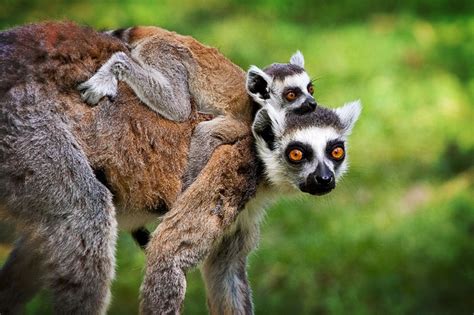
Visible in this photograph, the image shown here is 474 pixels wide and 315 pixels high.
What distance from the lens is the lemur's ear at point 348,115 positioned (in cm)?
681

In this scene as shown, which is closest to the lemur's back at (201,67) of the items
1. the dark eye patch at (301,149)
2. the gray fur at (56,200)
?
the dark eye patch at (301,149)

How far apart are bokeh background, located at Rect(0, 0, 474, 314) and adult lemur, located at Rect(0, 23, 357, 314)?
6.57ft

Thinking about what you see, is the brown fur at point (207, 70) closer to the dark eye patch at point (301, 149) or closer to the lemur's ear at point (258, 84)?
the lemur's ear at point (258, 84)

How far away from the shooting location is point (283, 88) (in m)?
7.17

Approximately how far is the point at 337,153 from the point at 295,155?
0.29 m

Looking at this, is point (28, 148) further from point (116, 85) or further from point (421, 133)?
point (421, 133)

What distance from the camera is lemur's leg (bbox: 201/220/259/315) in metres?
6.80

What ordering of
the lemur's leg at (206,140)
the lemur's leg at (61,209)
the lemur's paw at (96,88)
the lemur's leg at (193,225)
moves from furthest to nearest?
the lemur's leg at (206,140) → the lemur's paw at (96,88) → the lemur's leg at (193,225) → the lemur's leg at (61,209)

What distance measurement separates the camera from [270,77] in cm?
714

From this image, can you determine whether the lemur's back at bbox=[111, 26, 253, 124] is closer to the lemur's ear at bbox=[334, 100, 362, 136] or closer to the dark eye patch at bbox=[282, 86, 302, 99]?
the dark eye patch at bbox=[282, 86, 302, 99]

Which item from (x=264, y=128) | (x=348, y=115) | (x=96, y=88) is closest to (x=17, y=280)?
(x=96, y=88)

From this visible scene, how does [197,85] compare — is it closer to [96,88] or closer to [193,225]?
[96,88]

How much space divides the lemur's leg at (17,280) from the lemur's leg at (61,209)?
74 centimetres

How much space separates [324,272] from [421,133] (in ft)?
8.80
